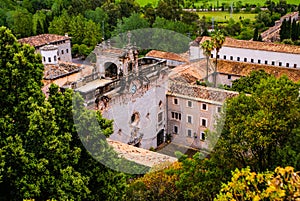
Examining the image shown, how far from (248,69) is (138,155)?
2116 cm

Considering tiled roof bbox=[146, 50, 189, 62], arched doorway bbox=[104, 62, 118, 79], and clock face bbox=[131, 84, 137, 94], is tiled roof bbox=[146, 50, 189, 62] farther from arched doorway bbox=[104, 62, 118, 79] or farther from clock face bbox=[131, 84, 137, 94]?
clock face bbox=[131, 84, 137, 94]

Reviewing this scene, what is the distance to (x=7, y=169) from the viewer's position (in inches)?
567

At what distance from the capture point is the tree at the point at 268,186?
901 cm

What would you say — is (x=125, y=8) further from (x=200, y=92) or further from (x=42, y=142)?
(x=42, y=142)

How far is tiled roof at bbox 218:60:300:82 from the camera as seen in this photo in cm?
4078

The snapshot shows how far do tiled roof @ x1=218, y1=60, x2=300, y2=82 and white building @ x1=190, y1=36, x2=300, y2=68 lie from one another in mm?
1473

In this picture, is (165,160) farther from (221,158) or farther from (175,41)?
(175,41)

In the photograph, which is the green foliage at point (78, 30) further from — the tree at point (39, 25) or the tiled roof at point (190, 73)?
the tiled roof at point (190, 73)

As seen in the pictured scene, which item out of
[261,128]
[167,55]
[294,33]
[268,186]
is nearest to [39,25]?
[167,55]

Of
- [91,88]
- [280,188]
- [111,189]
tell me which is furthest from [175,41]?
[280,188]

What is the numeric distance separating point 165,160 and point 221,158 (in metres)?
7.69

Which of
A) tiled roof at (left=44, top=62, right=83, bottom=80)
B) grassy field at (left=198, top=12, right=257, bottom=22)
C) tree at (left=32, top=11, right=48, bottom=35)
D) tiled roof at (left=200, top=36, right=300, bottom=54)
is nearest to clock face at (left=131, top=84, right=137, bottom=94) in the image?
tiled roof at (left=44, top=62, right=83, bottom=80)

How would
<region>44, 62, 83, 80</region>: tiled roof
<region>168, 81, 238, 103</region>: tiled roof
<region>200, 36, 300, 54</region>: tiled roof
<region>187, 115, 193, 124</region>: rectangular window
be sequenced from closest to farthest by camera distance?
<region>168, 81, 238, 103</region>: tiled roof, <region>187, 115, 193, 124</region>: rectangular window, <region>44, 62, 83, 80</region>: tiled roof, <region>200, 36, 300, 54</region>: tiled roof

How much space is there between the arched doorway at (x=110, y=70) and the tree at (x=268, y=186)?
20.3 m
